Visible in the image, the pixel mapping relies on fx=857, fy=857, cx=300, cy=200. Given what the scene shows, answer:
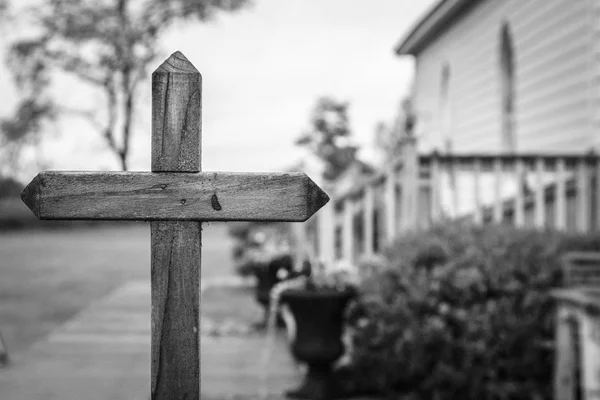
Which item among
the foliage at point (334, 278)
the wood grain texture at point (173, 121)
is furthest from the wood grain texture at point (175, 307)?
the foliage at point (334, 278)

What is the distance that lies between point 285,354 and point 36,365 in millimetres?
2350

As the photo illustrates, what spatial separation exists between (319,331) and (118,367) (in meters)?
2.31

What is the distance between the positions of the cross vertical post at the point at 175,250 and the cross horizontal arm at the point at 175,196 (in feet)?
0.10

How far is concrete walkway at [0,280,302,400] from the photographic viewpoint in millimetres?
6750

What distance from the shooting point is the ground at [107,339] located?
22.9 feet

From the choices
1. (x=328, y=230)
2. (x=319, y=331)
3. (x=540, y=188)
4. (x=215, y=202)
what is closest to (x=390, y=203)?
(x=328, y=230)

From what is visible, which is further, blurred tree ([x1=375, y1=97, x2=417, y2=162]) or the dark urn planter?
blurred tree ([x1=375, y1=97, x2=417, y2=162])

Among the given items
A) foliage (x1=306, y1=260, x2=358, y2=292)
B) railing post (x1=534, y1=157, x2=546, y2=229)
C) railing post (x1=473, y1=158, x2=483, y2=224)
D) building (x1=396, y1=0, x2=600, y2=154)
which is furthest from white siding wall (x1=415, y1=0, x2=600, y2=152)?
foliage (x1=306, y1=260, x2=358, y2=292)

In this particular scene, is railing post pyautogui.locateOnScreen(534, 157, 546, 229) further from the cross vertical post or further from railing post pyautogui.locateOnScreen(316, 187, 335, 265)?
the cross vertical post

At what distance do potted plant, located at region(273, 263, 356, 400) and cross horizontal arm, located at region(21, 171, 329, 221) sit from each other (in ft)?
13.4

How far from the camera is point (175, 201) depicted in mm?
2203

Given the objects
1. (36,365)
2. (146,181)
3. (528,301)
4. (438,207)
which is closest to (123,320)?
(36,365)

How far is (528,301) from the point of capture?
5488mm

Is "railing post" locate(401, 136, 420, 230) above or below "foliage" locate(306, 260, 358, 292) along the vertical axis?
above
